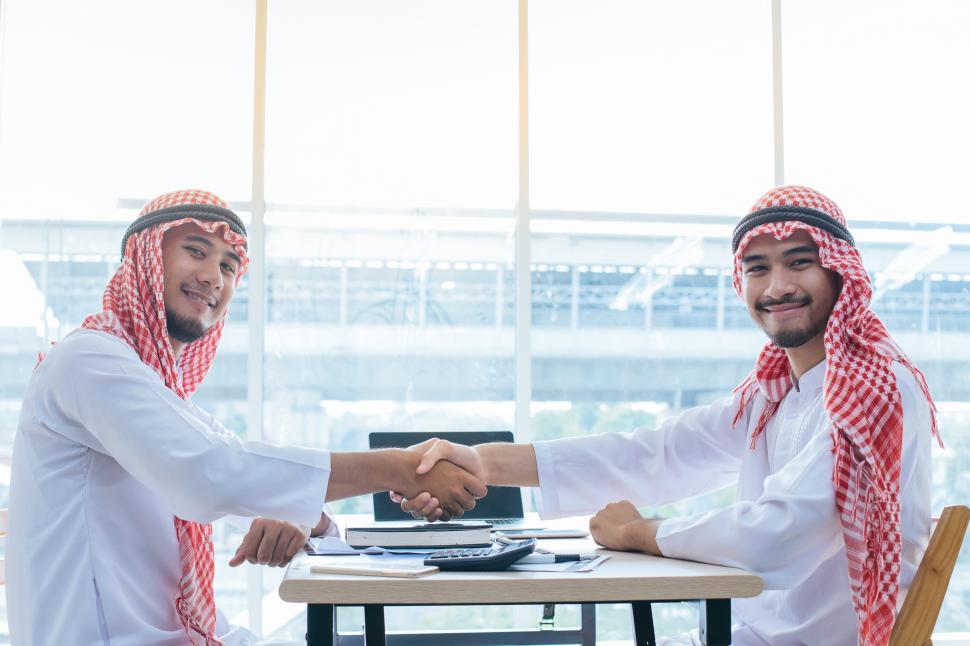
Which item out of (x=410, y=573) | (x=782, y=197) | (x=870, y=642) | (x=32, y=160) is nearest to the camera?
(x=410, y=573)

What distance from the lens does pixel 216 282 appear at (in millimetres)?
2334

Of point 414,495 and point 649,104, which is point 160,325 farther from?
point 649,104

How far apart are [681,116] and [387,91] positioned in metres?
1.41

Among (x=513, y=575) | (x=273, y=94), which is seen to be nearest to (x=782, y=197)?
(x=513, y=575)

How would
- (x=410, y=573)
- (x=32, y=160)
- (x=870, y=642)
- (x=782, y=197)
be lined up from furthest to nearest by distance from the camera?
(x=32, y=160), (x=782, y=197), (x=870, y=642), (x=410, y=573)

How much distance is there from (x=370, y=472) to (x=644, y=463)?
0.81 meters

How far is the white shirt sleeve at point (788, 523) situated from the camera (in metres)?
1.76

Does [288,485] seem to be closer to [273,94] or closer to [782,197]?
[782,197]

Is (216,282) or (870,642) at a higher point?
(216,282)

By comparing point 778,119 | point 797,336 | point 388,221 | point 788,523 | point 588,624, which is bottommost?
point 588,624

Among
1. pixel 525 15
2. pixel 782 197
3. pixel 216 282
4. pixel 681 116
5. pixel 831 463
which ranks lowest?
pixel 831 463

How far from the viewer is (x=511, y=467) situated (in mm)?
2385

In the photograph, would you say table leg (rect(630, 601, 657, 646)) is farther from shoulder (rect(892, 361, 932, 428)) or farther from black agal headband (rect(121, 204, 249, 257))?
black agal headband (rect(121, 204, 249, 257))

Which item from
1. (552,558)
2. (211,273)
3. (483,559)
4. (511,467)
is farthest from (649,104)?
(483,559)
